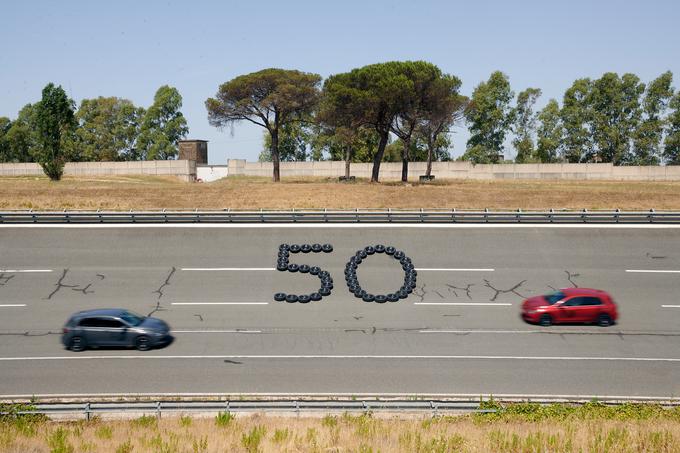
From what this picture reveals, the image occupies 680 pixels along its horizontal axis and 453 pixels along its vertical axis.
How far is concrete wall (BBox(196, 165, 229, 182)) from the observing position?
285 feet

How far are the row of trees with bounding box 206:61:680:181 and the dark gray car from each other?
41073 millimetres

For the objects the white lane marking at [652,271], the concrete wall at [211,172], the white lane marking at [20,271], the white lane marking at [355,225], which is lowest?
the white lane marking at [20,271]

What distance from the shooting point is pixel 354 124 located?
198ft

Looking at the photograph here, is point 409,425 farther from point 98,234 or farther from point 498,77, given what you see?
point 498,77

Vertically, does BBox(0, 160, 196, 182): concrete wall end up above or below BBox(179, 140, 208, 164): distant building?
below

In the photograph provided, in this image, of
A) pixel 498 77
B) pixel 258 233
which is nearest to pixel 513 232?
pixel 258 233

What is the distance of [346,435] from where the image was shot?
1366 centimetres

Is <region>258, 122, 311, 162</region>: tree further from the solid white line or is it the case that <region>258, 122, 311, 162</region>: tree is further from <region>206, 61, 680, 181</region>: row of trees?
the solid white line

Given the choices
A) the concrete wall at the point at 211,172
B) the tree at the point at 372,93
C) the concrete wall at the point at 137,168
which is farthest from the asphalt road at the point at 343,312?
the concrete wall at the point at 211,172

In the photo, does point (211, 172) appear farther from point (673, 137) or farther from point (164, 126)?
point (673, 137)

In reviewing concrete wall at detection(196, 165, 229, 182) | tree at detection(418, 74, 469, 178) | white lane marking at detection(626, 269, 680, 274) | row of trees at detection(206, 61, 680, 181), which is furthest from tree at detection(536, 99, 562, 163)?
white lane marking at detection(626, 269, 680, 274)

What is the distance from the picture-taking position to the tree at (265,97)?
203 feet

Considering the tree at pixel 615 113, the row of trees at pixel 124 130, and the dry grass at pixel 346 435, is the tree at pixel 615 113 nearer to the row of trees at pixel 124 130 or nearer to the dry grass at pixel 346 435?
the row of trees at pixel 124 130

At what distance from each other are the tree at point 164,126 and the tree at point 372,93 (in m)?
49.1
